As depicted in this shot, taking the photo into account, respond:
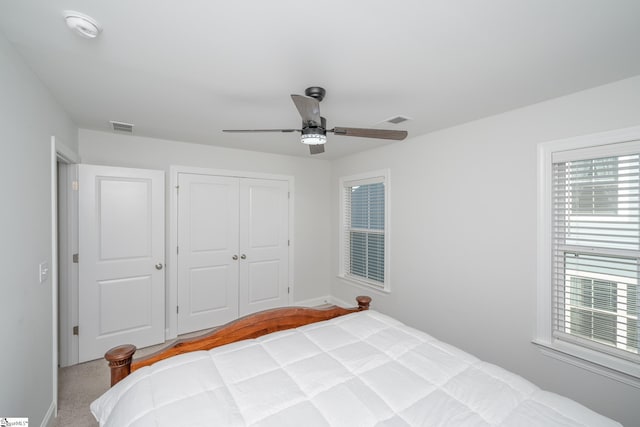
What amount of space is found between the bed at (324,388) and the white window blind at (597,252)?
1189mm

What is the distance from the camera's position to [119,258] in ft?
9.91

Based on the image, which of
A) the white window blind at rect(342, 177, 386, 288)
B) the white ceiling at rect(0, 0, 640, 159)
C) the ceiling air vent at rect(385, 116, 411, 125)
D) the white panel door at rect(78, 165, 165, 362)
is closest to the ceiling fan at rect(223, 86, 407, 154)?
the white ceiling at rect(0, 0, 640, 159)

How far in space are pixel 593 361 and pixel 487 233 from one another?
112cm

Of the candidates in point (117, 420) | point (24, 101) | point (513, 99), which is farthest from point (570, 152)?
point (24, 101)

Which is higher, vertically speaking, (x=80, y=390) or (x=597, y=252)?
(x=597, y=252)

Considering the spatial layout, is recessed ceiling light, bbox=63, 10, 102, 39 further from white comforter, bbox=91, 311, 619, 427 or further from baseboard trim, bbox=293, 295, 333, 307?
baseboard trim, bbox=293, 295, 333, 307

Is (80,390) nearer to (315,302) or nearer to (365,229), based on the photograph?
(315,302)

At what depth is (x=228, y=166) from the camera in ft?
12.3

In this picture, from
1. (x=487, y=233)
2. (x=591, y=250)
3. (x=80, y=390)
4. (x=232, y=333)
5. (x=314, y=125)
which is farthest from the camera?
(x=487, y=233)

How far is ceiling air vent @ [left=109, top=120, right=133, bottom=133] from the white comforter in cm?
239

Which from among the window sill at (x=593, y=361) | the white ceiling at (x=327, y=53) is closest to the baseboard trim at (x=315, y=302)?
the window sill at (x=593, y=361)

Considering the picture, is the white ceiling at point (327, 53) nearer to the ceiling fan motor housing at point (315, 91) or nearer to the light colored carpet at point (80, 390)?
the ceiling fan motor housing at point (315, 91)

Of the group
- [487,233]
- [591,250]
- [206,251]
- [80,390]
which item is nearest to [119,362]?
[80,390]

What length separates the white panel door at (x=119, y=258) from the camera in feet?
9.35
